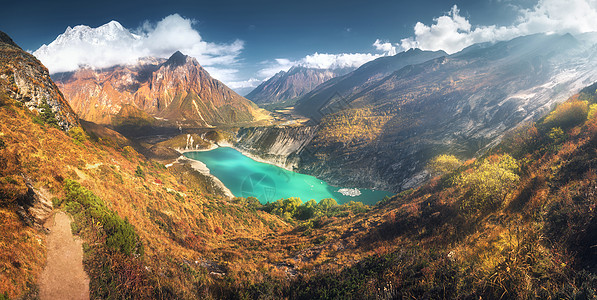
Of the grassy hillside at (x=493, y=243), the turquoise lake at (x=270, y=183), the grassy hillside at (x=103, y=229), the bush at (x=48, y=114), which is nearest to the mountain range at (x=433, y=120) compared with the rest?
the turquoise lake at (x=270, y=183)

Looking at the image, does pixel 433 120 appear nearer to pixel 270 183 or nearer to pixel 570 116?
pixel 270 183

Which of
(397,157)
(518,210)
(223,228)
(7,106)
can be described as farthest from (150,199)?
Result: (397,157)

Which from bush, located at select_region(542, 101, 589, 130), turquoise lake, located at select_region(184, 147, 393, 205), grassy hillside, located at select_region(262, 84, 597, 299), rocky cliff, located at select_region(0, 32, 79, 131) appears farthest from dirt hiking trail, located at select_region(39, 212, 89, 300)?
turquoise lake, located at select_region(184, 147, 393, 205)

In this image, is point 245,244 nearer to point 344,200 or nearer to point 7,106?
point 7,106

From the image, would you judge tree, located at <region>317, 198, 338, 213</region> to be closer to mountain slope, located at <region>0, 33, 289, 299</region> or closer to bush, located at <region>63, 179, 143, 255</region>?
mountain slope, located at <region>0, 33, 289, 299</region>

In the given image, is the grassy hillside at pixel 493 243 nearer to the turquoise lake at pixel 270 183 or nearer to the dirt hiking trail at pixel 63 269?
the dirt hiking trail at pixel 63 269

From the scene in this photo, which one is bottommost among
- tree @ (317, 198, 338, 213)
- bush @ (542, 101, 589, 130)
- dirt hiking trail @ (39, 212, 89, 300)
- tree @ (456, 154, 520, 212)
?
tree @ (317, 198, 338, 213)

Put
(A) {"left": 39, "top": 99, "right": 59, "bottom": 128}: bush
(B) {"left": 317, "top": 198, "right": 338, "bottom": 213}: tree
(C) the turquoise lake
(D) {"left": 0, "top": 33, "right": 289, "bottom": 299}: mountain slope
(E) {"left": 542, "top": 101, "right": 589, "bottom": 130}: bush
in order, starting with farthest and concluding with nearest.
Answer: (C) the turquoise lake < (B) {"left": 317, "top": 198, "right": 338, "bottom": 213}: tree < (A) {"left": 39, "top": 99, "right": 59, "bottom": 128}: bush < (E) {"left": 542, "top": 101, "right": 589, "bottom": 130}: bush < (D) {"left": 0, "top": 33, "right": 289, "bottom": 299}: mountain slope

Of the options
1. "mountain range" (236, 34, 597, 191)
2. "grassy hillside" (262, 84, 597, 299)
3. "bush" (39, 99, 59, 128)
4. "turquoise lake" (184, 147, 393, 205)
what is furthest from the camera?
"turquoise lake" (184, 147, 393, 205)
